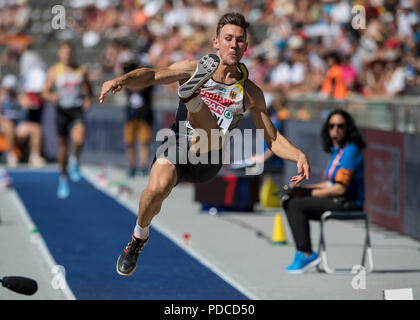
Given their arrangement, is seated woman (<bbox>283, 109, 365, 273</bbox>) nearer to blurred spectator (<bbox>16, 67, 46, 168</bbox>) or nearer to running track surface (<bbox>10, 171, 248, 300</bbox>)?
running track surface (<bbox>10, 171, 248, 300</bbox>)

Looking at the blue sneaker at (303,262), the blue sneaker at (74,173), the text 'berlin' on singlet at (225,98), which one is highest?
the text 'berlin' on singlet at (225,98)

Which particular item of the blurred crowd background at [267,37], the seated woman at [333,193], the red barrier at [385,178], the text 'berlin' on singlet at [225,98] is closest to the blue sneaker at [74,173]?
the blurred crowd background at [267,37]

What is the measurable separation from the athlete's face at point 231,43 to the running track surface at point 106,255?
9.22 ft

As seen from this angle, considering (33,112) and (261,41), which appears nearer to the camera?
(33,112)

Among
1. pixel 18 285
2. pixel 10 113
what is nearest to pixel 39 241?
pixel 18 285

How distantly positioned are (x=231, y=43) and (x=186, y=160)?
40.1 inches

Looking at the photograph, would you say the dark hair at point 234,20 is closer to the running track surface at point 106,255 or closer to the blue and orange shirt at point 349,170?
the running track surface at point 106,255

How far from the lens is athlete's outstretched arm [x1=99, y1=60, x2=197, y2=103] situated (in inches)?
239

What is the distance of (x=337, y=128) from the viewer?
1049 cm

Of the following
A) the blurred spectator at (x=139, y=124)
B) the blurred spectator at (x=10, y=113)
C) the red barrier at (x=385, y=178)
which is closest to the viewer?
the red barrier at (x=385, y=178)

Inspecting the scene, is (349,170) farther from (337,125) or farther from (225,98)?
(225,98)

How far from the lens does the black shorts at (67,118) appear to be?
1680 centimetres

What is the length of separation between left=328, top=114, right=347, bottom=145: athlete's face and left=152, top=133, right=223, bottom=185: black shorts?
3296 millimetres
